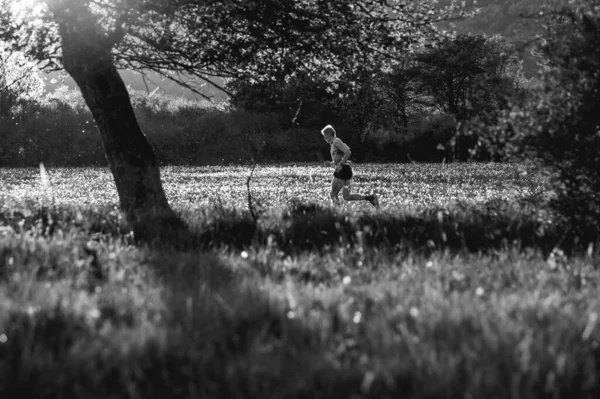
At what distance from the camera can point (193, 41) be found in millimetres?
12078

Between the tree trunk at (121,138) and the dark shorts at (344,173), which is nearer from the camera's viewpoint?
the tree trunk at (121,138)

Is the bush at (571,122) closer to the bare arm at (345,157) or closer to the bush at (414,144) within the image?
the bare arm at (345,157)

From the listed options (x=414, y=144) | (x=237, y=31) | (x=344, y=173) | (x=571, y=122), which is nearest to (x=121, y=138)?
(x=237, y=31)

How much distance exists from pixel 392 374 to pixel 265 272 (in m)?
3.05

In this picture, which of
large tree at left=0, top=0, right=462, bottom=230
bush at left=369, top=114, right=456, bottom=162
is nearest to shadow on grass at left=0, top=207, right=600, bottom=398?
large tree at left=0, top=0, right=462, bottom=230

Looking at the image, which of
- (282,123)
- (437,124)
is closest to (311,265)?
(437,124)

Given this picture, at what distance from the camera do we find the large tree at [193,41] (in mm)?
10438

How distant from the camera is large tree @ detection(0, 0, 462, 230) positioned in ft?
34.2

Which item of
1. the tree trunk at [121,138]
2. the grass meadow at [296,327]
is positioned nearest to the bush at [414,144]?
the tree trunk at [121,138]

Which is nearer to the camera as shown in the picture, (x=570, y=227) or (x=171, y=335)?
(x=171, y=335)

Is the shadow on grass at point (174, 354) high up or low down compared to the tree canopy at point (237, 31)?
down

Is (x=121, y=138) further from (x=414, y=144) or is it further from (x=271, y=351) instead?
(x=414, y=144)

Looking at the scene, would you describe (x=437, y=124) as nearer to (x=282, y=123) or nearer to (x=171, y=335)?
(x=282, y=123)

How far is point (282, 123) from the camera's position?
67250 mm
